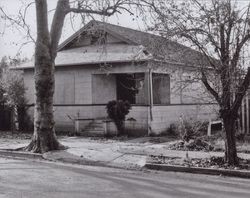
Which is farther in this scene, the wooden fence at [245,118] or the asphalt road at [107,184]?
the wooden fence at [245,118]

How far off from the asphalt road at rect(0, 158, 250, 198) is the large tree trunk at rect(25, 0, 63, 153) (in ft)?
10.4

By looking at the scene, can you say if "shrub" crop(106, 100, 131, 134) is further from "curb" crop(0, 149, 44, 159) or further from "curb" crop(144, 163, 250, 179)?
"curb" crop(144, 163, 250, 179)

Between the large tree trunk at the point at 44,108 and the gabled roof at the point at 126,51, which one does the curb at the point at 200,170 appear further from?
the large tree trunk at the point at 44,108

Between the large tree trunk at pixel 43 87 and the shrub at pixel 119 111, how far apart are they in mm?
5243

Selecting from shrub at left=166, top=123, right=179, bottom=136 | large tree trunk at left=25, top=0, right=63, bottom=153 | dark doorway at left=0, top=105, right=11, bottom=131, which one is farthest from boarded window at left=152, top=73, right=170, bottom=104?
large tree trunk at left=25, top=0, right=63, bottom=153

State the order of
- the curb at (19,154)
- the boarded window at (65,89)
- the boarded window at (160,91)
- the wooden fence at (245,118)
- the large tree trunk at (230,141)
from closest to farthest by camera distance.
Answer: the large tree trunk at (230,141) → the curb at (19,154) → the wooden fence at (245,118) → the boarded window at (65,89) → the boarded window at (160,91)

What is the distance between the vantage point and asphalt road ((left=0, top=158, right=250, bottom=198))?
27.6 feet

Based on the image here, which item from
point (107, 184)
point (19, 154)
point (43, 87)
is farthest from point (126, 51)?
point (107, 184)

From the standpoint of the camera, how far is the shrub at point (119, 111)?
2027cm

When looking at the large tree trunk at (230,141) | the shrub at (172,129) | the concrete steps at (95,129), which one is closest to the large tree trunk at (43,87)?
the concrete steps at (95,129)

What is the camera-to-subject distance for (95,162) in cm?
1301

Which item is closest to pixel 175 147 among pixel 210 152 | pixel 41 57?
pixel 210 152

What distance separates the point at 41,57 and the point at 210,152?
21.7 feet

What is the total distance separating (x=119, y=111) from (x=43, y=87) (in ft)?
18.6
